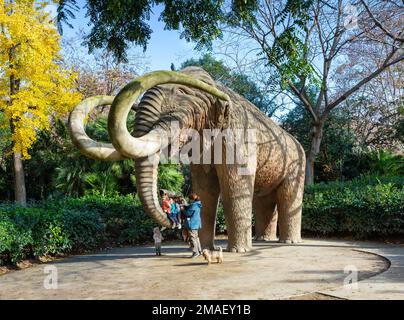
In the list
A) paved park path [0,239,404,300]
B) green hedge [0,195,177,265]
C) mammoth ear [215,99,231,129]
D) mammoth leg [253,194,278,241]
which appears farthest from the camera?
mammoth leg [253,194,278,241]

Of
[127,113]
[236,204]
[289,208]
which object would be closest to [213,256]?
[236,204]

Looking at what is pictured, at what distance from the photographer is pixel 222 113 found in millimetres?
7926

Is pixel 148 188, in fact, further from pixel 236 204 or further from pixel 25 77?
pixel 25 77

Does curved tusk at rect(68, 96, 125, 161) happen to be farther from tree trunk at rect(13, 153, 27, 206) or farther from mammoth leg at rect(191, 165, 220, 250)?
tree trunk at rect(13, 153, 27, 206)

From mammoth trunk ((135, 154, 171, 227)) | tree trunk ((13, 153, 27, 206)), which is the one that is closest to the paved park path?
mammoth trunk ((135, 154, 171, 227))

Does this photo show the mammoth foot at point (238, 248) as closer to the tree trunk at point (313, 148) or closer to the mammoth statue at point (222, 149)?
the mammoth statue at point (222, 149)

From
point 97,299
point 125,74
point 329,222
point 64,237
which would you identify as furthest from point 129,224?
point 125,74

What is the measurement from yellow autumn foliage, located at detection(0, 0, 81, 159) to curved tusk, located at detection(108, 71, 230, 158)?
10130mm

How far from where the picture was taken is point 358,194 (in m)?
11.1

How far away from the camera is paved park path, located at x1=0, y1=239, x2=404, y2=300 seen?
5147 mm

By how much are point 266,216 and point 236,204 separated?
247 centimetres

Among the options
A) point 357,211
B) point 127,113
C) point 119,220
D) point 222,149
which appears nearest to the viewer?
point 127,113

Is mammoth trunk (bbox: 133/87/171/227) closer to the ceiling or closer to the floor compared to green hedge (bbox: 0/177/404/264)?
closer to the ceiling
